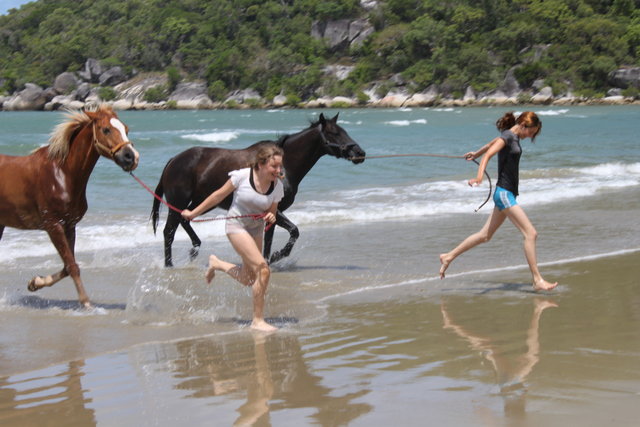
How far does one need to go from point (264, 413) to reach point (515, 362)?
1782mm

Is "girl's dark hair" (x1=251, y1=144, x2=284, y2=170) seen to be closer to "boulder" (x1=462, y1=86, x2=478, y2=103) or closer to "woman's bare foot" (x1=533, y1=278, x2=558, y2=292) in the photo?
"woman's bare foot" (x1=533, y1=278, x2=558, y2=292)

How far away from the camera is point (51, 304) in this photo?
8.33 m

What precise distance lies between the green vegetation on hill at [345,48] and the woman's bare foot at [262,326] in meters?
94.9

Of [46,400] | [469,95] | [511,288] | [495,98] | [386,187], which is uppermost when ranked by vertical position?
[46,400]

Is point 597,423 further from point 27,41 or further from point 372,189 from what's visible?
point 27,41

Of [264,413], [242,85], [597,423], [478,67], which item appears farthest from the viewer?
[242,85]

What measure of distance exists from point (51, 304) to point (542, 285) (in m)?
4.71

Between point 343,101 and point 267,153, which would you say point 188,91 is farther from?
point 267,153

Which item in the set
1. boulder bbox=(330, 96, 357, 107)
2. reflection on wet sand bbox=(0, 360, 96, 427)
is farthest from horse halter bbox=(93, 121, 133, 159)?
boulder bbox=(330, 96, 357, 107)

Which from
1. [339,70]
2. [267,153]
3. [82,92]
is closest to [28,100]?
[82,92]

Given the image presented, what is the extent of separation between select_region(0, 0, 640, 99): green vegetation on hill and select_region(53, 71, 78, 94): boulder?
497cm

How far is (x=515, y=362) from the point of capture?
5602 mm

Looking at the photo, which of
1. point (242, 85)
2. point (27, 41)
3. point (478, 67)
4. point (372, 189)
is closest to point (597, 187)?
point (372, 189)

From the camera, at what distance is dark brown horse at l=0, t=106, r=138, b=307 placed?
25.7 feet
